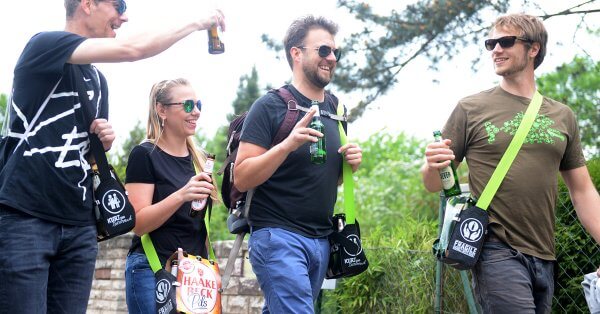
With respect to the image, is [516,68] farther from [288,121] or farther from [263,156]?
[263,156]

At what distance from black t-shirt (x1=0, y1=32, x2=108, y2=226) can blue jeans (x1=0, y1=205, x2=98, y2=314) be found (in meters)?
0.06

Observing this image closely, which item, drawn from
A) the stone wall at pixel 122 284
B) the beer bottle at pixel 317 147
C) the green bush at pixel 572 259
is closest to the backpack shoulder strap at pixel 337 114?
the beer bottle at pixel 317 147

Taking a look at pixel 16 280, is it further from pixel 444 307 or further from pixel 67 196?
pixel 444 307

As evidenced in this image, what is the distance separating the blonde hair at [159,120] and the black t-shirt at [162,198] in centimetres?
13

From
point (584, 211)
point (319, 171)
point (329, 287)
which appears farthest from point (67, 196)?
point (329, 287)

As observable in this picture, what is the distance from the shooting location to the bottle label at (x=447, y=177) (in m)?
4.32

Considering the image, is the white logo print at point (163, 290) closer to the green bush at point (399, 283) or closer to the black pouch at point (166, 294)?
the black pouch at point (166, 294)

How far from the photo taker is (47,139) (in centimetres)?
367

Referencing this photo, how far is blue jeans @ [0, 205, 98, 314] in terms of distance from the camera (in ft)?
11.5

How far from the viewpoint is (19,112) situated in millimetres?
3668

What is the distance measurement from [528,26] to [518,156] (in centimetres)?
76

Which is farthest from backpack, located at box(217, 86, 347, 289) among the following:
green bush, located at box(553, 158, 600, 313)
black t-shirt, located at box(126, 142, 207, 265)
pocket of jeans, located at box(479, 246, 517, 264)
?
green bush, located at box(553, 158, 600, 313)

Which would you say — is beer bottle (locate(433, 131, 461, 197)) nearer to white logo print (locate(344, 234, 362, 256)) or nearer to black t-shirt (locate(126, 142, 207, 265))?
white logo print (locate(344, 234, 362, 256))

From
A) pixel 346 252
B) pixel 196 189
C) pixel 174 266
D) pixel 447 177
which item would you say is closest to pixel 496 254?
pixel 447 177
